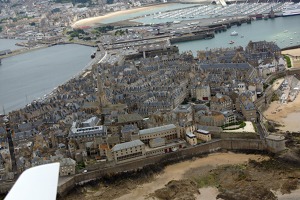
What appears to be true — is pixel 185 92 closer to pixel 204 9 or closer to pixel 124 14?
pixel 204 9

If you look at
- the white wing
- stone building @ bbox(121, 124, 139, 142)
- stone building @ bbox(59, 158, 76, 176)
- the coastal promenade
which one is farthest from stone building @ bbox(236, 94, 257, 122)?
the white wing

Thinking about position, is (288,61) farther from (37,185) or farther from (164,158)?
(37,185)

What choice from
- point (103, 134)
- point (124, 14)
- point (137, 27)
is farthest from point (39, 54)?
point (103, 134)

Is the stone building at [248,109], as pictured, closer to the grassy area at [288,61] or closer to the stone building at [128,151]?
the stone building at [128,151]

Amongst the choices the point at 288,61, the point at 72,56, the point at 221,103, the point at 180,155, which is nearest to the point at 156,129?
the point at 180,155

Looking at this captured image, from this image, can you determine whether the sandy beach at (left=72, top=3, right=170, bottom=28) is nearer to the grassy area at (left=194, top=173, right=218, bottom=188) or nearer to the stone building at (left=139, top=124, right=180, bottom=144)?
the stone building at (left=139, top=124, right=180, bottom=144)

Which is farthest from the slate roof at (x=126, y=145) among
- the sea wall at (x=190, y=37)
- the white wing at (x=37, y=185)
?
the sea wall at (x=190, y=37)
